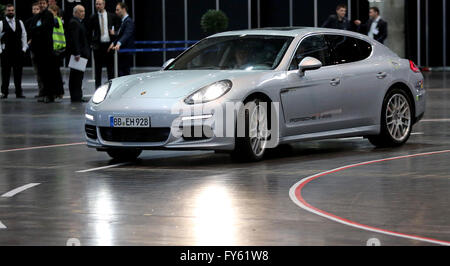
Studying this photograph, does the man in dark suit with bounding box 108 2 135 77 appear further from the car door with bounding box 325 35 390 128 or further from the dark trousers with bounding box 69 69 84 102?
the car door with bounding box 325 35 390 128

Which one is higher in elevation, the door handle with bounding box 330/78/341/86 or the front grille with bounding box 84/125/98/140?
the door handle with bounding box 330/78/341/86

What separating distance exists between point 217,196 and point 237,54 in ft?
11.4

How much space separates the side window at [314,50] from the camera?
1207 cm

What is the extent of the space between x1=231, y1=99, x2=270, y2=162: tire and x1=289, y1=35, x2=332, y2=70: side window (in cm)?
88

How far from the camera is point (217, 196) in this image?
8.91 m

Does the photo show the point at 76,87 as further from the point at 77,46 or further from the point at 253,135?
the point at 253,135

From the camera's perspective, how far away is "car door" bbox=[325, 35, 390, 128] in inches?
486

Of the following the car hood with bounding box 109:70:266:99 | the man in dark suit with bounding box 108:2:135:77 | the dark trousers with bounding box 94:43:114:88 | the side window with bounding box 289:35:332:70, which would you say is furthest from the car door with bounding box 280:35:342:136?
the dark trousers with bounding box 94:43:114:88

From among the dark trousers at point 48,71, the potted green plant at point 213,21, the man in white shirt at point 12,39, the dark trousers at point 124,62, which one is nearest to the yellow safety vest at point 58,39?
the dark trousers at point 48,71

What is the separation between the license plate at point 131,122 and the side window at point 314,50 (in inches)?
75.3

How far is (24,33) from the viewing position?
2306 centimetres

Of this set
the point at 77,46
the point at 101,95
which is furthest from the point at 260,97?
the point at 77,46

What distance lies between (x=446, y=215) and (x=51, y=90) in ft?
49.3
